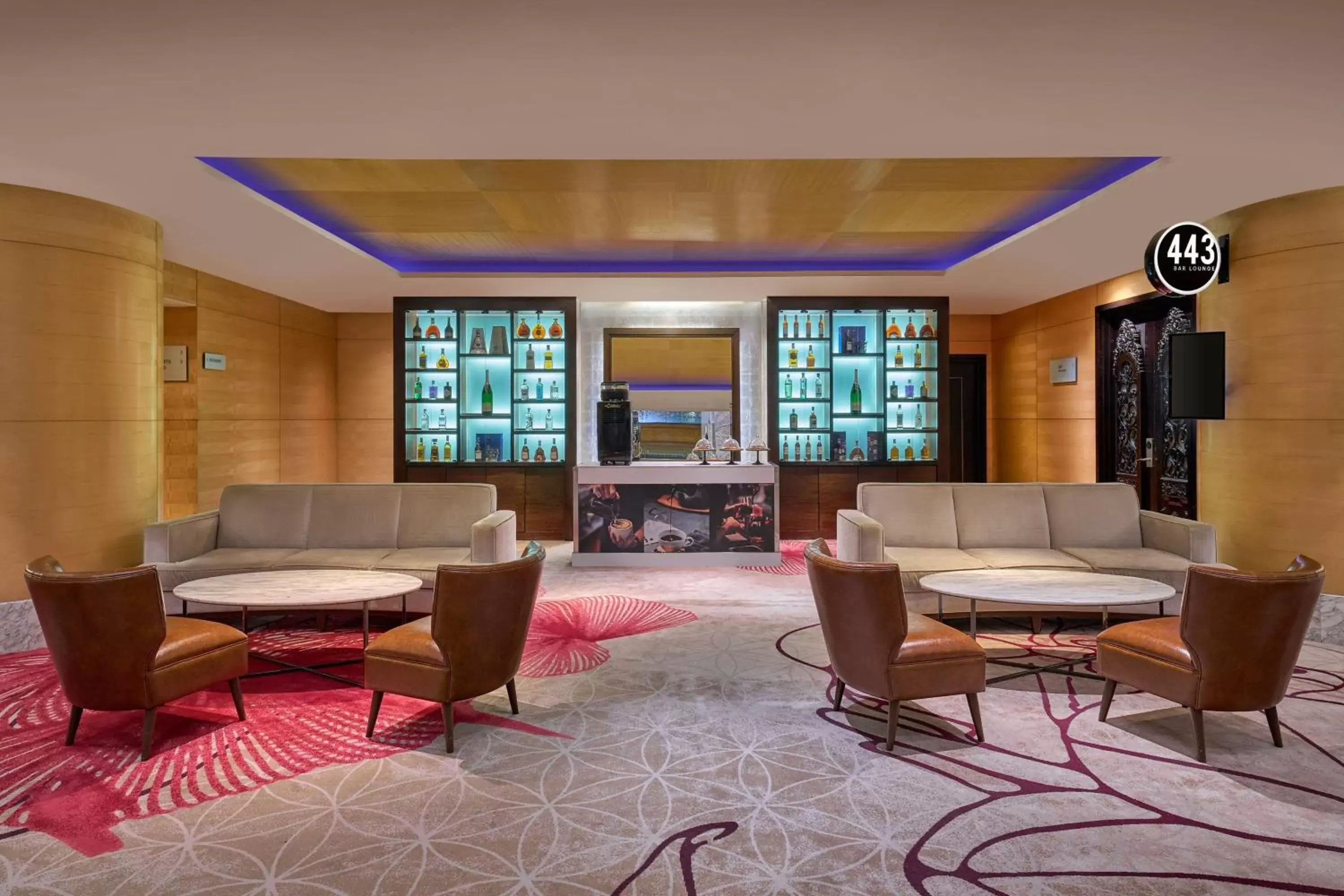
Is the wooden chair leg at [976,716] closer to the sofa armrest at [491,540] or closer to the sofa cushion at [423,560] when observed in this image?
the sofa armrest at [491,540]

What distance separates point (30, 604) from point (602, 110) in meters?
4.93

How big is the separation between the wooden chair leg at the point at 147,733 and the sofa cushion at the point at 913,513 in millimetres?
4812

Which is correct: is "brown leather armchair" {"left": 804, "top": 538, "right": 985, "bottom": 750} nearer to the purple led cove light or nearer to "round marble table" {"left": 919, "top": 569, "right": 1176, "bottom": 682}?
"round marble table" {"left": 919, "top": 569, "right": 1176, "bottom": 682}

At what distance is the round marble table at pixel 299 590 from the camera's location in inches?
167

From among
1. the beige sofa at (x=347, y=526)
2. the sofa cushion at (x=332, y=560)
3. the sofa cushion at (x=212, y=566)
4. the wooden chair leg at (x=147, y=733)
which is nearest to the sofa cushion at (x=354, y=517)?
the beige sofa at (x=347, y=526)

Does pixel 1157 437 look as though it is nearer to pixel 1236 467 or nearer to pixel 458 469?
pixel 1236 467

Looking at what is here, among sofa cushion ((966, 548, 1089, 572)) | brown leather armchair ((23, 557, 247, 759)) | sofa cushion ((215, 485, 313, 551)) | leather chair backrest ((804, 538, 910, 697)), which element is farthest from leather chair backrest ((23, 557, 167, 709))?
sofa cushion ((966, 548, 1089, 572))

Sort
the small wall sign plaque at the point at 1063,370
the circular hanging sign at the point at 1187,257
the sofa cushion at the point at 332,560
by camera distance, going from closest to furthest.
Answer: the sofa cushion at the point at 332,560 → the circular hanging sign at the point at 1187,257 → the small wall sign plaque at the point at 1063,370

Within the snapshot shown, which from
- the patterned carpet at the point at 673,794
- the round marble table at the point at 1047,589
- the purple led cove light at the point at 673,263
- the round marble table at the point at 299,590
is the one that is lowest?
the patterned carpet at the point at 673,794

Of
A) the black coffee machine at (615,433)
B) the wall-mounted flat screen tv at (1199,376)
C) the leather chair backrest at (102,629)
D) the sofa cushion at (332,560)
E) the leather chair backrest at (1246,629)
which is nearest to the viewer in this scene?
the leather chair backrest at (1246,629)

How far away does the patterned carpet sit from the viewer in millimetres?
2664

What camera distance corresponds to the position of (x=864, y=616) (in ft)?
12.1

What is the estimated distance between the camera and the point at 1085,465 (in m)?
9.34

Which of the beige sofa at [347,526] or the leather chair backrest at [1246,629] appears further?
the beige sofa at [347,526]
